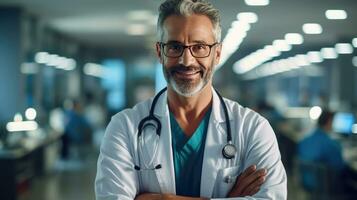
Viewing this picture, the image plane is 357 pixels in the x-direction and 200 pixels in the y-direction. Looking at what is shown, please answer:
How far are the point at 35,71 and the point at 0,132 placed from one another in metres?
3.02

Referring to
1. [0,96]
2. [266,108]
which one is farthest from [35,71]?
[266,108]

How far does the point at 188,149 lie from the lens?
1.86m

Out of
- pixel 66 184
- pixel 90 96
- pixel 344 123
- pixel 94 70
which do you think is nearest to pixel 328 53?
pixel 90 96

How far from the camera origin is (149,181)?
186cm

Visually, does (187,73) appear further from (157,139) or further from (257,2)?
(257,2)

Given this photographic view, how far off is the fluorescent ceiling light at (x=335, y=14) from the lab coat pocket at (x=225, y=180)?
27.4 feet

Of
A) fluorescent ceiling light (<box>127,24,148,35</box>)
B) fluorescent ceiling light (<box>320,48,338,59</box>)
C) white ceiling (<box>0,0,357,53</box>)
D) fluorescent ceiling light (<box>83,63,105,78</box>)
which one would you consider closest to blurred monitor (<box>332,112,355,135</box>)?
white ceiling (<box>0,0,357,53</box>)

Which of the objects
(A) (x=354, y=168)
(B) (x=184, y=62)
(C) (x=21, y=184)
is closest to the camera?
(B) (x=184, y=62)

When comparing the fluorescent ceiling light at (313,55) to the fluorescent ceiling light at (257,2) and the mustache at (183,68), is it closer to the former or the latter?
the fluorescent ceiling light at (257,2)

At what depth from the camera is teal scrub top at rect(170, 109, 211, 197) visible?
1.84 m

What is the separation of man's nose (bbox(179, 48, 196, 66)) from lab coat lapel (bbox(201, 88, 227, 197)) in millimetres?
220

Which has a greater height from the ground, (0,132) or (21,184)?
(0,132)

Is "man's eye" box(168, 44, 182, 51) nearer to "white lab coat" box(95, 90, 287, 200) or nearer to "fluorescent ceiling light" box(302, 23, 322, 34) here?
"white lab coat" box(95, 90, 287, 200)

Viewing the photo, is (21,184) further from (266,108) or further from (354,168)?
(266,108)
